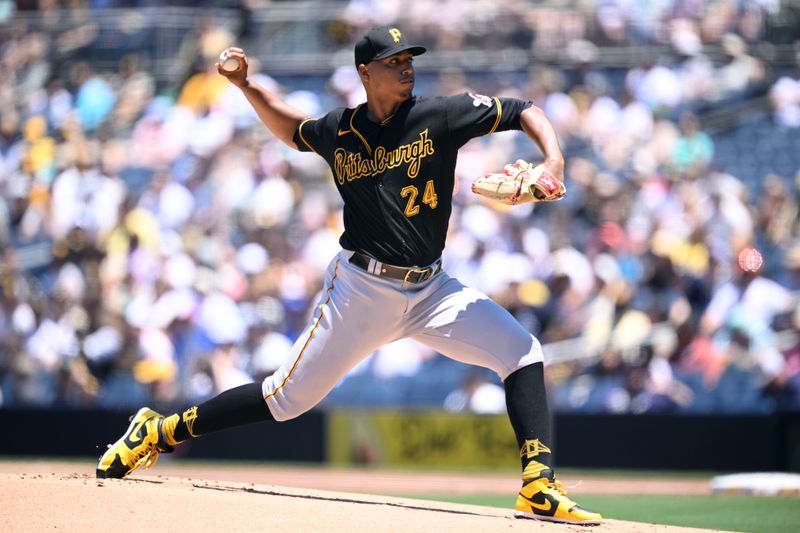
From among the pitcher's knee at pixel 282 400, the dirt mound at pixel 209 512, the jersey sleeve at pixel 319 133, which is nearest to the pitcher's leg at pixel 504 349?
the dirt mound at pixel 209 512

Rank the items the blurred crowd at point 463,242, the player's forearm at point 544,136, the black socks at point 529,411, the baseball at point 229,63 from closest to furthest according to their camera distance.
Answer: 1. the player's forearm at point 544,136
2. the black socks at point 529,411
3. the baseball at point 229,63
4. the blurred crowd at point 463,242

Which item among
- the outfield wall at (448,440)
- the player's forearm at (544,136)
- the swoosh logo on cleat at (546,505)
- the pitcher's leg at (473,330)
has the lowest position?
the outfield wall at (448,440)

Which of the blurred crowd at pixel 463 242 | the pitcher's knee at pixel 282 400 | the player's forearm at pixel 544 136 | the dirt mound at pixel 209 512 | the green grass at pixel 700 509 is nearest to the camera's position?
the dirt mound at pixel 209 512

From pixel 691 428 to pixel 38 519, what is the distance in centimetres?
682

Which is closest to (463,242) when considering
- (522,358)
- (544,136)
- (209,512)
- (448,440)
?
(448,440)

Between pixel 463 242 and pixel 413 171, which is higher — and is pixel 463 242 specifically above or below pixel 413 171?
below

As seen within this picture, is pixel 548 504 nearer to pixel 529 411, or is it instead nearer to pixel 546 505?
pixel 546 505

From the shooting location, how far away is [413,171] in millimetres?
4801

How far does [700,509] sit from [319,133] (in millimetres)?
3713

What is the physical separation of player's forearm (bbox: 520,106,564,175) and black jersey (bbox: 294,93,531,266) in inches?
2.4

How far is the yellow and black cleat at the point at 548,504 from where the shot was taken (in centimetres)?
461

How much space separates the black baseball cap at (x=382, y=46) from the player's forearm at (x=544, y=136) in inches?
20.1

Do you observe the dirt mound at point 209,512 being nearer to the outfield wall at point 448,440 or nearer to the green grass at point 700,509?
the green grass at point 700,509

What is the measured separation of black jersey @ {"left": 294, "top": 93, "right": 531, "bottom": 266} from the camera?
4.80 m
